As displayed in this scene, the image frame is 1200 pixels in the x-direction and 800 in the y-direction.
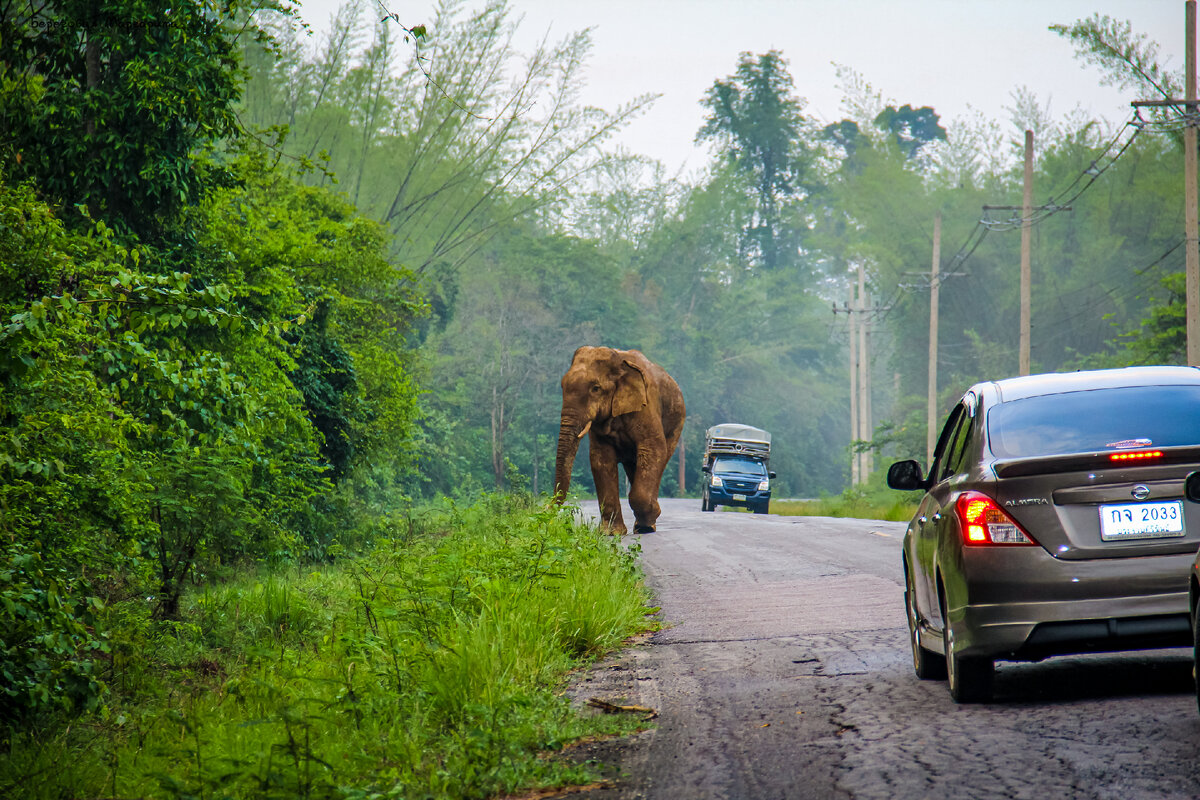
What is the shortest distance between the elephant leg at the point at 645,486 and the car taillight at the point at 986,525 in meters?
14.6

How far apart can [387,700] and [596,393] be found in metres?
14.1

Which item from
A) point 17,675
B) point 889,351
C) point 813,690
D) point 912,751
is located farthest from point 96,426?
point 889,351

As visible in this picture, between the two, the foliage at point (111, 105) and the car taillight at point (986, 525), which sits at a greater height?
the foliage at point (111, 105)

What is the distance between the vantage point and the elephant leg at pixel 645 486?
20797 millimetres

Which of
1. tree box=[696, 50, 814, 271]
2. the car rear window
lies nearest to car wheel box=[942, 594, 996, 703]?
the car rear window

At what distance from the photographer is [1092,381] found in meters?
6.68

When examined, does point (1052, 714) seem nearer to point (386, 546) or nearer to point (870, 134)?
point (386, 546)

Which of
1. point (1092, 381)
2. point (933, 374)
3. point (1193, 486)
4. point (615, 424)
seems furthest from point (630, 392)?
point (933, 374)

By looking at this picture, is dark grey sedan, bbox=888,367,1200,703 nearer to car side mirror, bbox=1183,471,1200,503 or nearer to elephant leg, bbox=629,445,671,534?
car side mirror, bbox=1183,471,1200,503

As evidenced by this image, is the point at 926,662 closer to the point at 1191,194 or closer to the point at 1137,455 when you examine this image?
the point at 1137,455

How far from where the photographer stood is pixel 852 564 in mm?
14164

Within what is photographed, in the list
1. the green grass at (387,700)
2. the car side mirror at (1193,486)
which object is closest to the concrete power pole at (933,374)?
the green grass at (387,700)

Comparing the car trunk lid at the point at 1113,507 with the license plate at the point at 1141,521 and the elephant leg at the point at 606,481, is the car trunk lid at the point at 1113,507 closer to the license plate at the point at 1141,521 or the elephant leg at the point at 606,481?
the license plate at the point at 1141,521

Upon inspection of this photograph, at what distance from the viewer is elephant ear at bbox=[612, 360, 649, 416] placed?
802 inches
